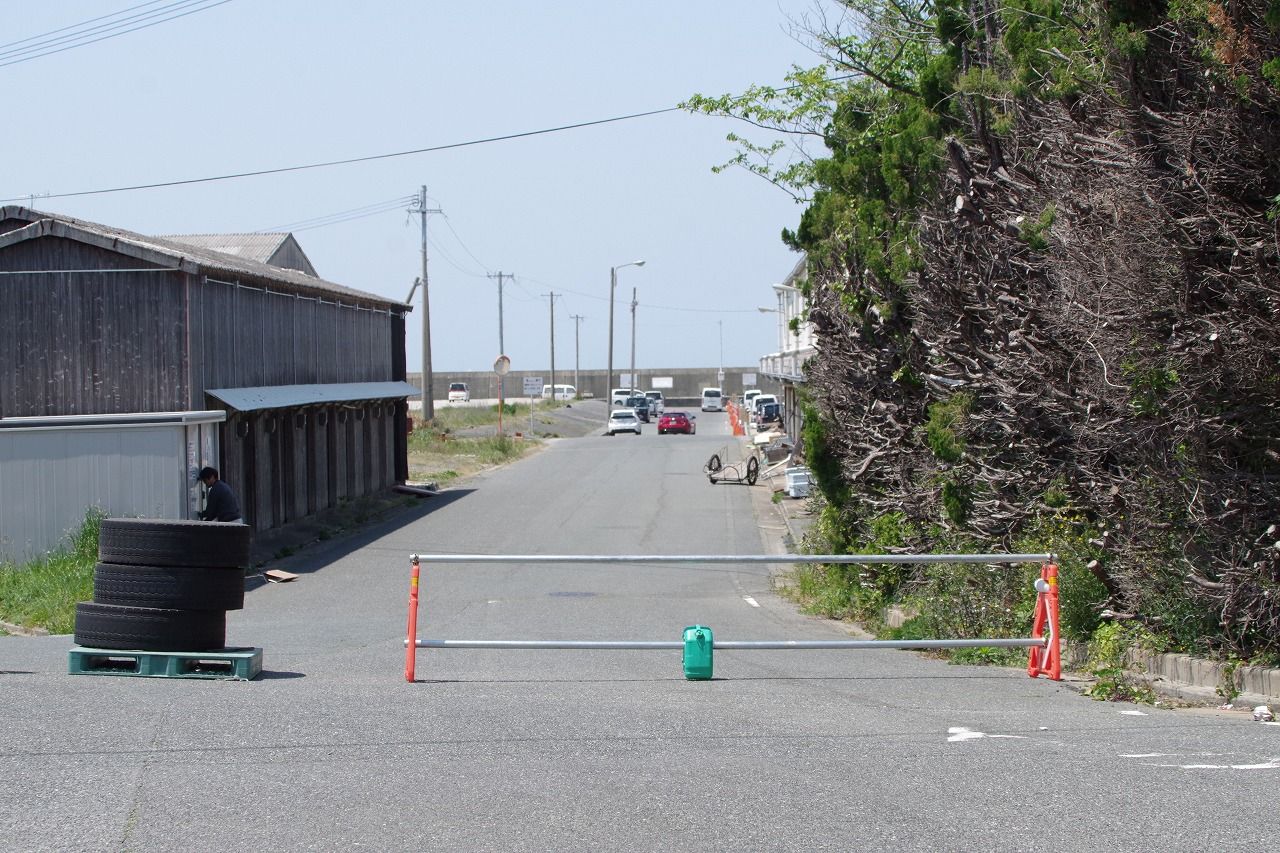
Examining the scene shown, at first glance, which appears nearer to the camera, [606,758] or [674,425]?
[606,758]

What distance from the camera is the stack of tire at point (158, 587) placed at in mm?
10344

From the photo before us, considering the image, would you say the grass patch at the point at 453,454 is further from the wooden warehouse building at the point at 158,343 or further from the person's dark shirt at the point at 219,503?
the person's dark shirt at the point at 219,503

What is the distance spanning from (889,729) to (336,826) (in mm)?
3949

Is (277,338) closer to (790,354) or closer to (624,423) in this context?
(790,354)

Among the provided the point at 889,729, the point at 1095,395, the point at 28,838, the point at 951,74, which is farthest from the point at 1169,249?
the point at 28,838

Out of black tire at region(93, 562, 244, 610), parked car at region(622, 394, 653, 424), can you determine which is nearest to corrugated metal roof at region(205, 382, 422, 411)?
black tire at region(93, 562, 244, 610)

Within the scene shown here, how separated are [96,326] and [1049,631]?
16.2 metres

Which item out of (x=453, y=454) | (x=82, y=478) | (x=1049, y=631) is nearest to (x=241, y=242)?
(x=453, y=454)

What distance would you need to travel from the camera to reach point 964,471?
44.5 feet

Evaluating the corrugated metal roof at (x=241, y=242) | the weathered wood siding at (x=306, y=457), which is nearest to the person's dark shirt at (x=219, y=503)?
the weathered wood siding at (x=306, y=457)

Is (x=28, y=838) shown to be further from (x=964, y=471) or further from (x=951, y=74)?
(x=951, y=74)

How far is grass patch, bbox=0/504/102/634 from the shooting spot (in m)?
16.1

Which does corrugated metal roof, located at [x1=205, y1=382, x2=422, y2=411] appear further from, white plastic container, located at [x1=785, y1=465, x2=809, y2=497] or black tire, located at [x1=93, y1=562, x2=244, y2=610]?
black tire, located at [x1=93, y1=562, x2=244, y2=610]

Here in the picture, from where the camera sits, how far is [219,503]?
54.9ft
